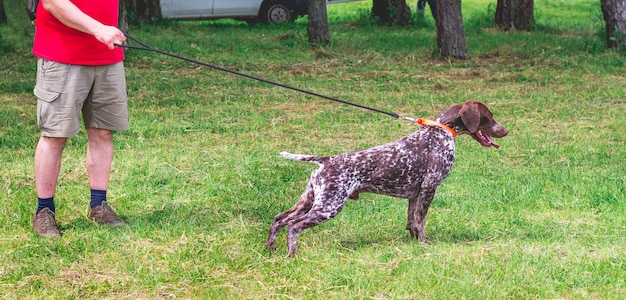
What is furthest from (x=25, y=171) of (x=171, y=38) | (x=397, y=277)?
(x=171, y=38)

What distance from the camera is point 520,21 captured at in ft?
57.4

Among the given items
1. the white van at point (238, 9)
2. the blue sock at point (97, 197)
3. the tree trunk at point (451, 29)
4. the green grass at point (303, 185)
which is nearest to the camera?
the green grass at point (303, 185)

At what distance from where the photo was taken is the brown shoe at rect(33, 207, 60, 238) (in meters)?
5.29

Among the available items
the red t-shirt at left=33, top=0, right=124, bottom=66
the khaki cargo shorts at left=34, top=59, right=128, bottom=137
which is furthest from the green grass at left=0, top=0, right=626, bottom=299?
the red t-shirt at left=33, top=0, right=124, bottom=66

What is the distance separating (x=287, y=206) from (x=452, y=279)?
1739 mm

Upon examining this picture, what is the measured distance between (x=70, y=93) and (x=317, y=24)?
1033 cm

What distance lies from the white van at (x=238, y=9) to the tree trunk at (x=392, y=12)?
1.83 m

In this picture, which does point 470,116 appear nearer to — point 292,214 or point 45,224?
point 292,214

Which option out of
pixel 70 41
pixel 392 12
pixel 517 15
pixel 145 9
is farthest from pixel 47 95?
pixel 392 12

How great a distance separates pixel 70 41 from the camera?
5.24 m

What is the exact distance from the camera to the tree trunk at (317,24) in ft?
50.0

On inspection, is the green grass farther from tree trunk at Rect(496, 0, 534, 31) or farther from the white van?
the white van

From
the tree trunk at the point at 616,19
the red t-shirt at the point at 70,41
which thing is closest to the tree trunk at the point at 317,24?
the tree trunk at the point at 616,19

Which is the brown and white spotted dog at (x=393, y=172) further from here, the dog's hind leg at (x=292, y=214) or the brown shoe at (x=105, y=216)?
the brown shoe at (x=105, y=216)
